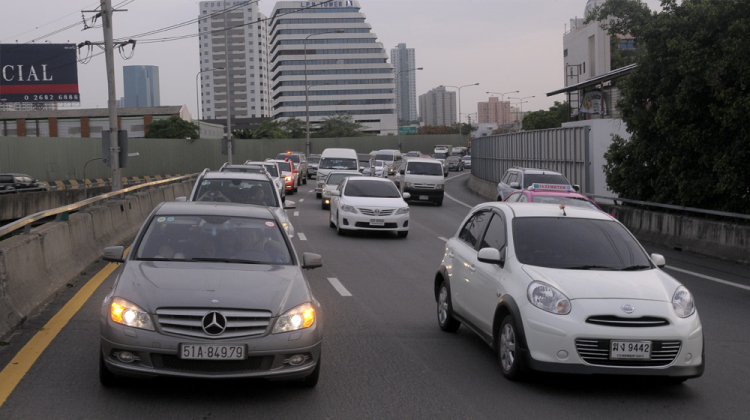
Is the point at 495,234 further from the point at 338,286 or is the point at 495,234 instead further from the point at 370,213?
the point at 370,213

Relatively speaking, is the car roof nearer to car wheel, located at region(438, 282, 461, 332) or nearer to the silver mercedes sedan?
the silver mercedes sedan

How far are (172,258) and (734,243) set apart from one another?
12576 mm

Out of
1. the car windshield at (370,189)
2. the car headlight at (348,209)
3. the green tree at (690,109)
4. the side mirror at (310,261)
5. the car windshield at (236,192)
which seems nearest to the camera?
the side mirror at (310,261)

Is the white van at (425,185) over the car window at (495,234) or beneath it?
beneath

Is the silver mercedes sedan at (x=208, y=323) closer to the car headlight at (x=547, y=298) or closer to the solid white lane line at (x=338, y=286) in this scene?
the car headlight at (x=547, y=298)

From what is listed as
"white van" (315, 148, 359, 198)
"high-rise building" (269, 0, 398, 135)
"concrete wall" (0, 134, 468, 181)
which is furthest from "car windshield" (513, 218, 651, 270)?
"high-rise building" (269, 0, 398, 135)

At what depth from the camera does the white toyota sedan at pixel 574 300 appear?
6.18m

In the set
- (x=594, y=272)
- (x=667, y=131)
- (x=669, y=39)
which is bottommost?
(x=594, y=272)

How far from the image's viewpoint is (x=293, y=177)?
127 feet

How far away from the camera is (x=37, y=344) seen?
767cm

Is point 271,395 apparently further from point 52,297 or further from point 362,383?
point 52,297

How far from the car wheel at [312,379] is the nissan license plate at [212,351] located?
2.37ft

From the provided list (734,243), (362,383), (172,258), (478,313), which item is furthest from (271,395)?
(734,243)

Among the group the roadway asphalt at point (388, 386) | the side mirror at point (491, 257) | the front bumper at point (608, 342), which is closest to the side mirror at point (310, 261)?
the roadway asphalt at point (388, 386)
